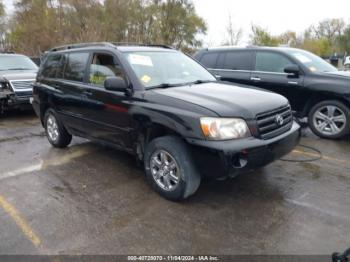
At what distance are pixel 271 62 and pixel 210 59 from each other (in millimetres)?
1479

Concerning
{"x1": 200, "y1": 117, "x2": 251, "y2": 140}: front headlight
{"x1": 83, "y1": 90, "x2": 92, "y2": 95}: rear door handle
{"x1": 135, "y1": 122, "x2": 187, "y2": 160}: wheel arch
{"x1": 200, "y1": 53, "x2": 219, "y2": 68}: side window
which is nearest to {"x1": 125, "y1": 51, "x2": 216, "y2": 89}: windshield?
{"x1": 135, "y1": 122, "x2": 187, "y2": 160}: wheel arch

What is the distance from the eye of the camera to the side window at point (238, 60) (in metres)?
7.01

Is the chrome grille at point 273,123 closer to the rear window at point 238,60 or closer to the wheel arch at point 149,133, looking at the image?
the wheel arch at point 149,133

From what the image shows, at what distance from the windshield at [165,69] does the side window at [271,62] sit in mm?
2282

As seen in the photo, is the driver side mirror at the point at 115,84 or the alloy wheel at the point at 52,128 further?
the alloy wheel at the point at 52,128

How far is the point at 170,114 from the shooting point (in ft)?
11.5

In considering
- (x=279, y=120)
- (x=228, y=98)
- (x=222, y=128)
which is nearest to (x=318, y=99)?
(x=279, y=120)

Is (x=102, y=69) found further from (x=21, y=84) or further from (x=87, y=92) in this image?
(x=21, y=84)

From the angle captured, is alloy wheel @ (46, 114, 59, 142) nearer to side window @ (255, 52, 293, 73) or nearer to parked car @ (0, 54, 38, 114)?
parked car @ (0, 54, 38, 114)

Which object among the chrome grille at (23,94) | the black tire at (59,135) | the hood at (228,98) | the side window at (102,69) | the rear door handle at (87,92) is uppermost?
the side window at (102,69)

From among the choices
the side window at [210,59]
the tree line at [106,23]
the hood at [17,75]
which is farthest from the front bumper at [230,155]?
the tree line at [106,23]

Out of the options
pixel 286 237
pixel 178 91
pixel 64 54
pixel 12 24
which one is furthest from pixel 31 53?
pixel 286 237

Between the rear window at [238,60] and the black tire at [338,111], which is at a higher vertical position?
the rear window at [238,60]

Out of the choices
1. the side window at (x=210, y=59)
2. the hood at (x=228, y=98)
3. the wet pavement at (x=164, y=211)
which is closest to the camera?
the wet pavement at (x=164, y=211)
